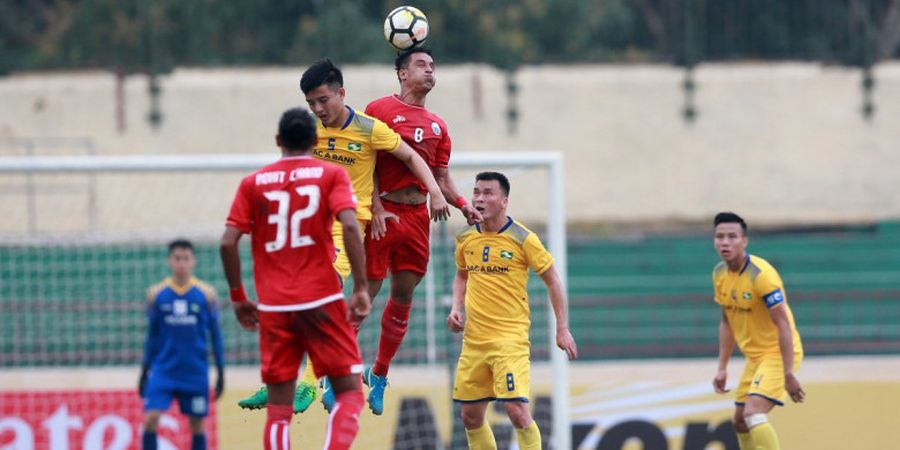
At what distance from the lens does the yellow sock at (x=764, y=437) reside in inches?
440

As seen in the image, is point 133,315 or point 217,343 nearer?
point 217,343

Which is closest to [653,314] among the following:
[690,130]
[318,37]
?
[690,130]

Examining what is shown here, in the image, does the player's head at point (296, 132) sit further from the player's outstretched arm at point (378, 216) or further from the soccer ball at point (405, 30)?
the soccer ball at point (405, 30)

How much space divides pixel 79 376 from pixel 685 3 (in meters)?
14.5

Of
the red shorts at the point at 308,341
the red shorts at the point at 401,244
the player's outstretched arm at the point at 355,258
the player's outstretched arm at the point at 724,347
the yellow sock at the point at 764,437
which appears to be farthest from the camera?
the player's outstretched arm at the point at 724,347

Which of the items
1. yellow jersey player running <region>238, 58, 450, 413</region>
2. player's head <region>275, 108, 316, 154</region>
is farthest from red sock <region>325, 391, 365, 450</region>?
player's head <region>275, 108, 316, 154</region>

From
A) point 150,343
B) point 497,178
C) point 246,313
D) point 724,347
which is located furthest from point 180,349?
point 246,313

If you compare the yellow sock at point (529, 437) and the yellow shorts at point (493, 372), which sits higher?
the yellow shorts at point (493, 372)

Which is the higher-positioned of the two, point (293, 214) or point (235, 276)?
point (293, 214)

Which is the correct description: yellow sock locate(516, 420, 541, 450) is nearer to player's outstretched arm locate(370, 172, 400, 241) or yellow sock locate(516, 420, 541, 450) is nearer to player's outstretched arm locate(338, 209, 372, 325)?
player's outstretched arm locate(370, 172, 400, 241)

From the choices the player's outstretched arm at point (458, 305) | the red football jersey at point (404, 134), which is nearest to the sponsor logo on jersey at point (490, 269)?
the player's outstretched arm at point (458, 305)

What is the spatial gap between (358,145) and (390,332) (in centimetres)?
144

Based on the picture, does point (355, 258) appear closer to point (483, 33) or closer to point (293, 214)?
point (293, 214)

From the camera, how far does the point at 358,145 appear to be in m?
8.50
